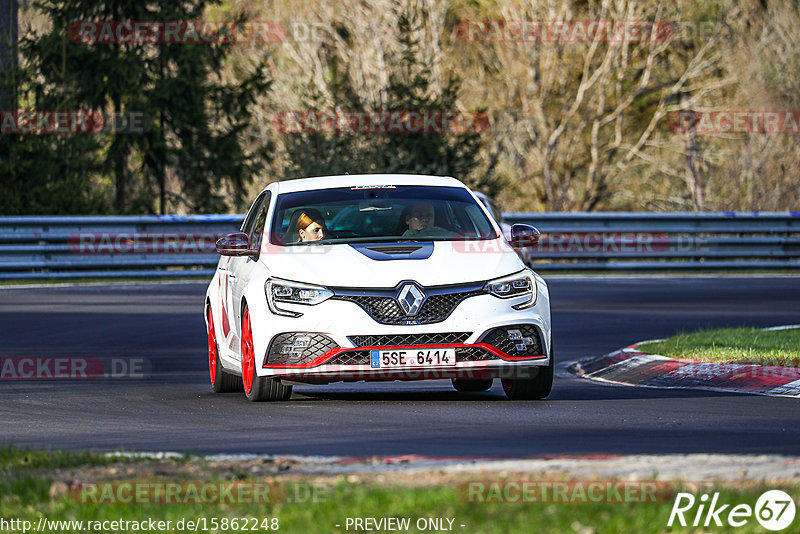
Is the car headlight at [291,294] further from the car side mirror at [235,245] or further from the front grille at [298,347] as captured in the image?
the car side mirror at [235,245]

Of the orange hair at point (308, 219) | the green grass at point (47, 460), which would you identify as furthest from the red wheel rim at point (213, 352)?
the green grass at point (47, 460)

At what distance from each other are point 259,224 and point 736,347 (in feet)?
16.0

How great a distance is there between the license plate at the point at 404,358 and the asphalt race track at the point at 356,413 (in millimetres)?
331

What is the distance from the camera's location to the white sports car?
434 inches

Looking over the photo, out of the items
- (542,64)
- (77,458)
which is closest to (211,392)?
(77,458)

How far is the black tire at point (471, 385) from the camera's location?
13.0 m

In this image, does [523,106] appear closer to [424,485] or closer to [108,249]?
[108,249]

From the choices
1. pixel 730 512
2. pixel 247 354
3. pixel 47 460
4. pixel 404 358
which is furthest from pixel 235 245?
pixel 730 512

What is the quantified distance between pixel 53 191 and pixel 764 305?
51.0 ft

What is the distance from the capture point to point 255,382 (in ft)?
38.1

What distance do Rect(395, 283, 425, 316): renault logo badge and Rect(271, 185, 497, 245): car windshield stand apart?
916 mm

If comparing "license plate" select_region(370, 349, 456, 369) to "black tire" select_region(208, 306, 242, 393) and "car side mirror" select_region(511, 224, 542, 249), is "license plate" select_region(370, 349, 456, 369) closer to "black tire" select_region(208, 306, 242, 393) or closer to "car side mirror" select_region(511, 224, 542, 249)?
"car side mirror" select_region(511, 224, 542, 249)

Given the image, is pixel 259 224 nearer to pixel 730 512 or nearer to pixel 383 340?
pixel 383 340

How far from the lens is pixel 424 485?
22.2 ft
